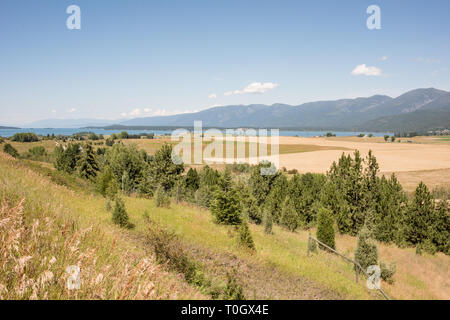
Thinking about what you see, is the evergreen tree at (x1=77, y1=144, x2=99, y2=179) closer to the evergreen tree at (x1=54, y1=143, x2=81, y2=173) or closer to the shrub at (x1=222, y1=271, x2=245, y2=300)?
the evergreen tree at (x1=54, y1=143, x2=81, y2=173)

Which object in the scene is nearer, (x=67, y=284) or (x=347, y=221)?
(x=67, y=284)

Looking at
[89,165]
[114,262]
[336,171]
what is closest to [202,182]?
[89,165]

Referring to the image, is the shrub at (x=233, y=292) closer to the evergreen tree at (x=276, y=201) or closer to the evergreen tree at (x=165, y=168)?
the evergreen tree at (x=276, y=201)

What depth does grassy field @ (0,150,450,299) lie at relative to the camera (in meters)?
3.04

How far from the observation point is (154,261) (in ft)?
15.7

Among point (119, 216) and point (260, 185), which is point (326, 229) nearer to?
point (119, 216)

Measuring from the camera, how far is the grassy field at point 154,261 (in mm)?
3039

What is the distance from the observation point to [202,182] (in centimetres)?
4931

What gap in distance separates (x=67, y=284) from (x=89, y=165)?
47.8m

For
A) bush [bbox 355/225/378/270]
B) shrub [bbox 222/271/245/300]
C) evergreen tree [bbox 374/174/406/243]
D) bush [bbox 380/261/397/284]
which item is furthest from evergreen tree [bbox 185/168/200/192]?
shrub [bbox 222/271/245/300]

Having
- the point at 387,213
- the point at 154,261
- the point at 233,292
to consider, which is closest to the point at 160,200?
the point at 233,292
